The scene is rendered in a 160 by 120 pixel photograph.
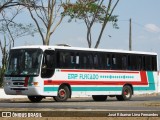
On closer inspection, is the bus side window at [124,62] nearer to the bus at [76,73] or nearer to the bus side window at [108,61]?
the bus at [76,73]

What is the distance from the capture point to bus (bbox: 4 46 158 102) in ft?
94.5

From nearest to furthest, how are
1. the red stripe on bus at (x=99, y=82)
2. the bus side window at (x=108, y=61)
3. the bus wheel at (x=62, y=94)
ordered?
the red stripe on bus at (x=99, y=82), the bus wheel at (x=62, y=94), the bus side window at (x=108, y=61)

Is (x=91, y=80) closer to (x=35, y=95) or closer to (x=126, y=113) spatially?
(x=35, y=95)

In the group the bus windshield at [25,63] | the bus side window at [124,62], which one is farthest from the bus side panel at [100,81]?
the bus windshield at [25,63]

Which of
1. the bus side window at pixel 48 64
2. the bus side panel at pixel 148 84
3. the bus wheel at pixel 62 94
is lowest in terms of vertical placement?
the bus wheel at pixel 62 94

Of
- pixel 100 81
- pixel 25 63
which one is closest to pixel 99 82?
pixel 100 81

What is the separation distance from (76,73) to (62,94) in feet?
4.53

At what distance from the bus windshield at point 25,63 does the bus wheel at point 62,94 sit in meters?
1.90

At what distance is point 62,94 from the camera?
2983 cm

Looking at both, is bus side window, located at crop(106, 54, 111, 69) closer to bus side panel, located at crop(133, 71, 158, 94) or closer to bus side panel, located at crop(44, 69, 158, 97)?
bus side panel, located at crop(44, 69, 158, 97)

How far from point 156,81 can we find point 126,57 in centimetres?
306

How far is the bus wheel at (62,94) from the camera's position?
2971 cm

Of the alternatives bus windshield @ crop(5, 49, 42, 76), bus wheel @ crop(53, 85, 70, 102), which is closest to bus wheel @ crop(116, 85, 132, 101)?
bus wheel @ crop(53, 85, 70, 102)

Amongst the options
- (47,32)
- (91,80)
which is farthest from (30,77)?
(47,32)
